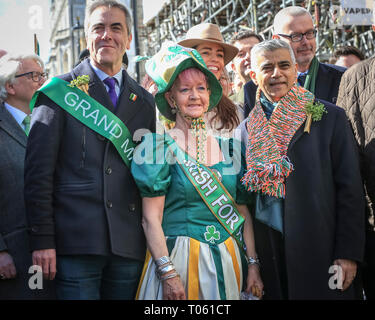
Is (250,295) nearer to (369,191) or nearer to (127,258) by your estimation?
(127,258)

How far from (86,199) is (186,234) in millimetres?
519

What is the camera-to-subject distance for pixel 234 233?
2.54m

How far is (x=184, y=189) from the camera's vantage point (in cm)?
249

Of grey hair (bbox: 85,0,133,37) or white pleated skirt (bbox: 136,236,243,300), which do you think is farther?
grey hair (bbox: 85,0,133,37)

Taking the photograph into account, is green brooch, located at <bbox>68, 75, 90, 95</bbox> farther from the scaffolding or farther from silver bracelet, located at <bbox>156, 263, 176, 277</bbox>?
the scaffolding

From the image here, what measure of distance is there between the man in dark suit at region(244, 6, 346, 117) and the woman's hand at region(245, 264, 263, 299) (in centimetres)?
134

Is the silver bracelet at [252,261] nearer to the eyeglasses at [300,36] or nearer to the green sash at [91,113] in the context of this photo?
the green sash at [91,113]

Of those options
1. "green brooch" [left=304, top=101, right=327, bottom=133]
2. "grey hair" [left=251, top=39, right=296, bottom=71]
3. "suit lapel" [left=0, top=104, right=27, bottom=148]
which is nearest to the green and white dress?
"green brooch" [left=304, top=101, right=327, bottom=133]

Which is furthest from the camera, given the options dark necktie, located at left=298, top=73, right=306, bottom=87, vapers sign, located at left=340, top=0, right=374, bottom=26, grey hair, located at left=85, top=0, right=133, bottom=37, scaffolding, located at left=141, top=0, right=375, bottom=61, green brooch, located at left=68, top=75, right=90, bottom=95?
scaffolding, located at left=141, top=0, right=375, bottom=61

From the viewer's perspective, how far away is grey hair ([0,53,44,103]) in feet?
10.9

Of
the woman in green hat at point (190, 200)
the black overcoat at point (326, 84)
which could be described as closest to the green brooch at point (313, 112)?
the woman in green hat at point (190, 200)

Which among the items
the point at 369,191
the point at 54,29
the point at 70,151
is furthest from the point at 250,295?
the point at 54,29

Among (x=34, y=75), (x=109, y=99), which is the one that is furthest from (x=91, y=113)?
(x=34, y=75)
